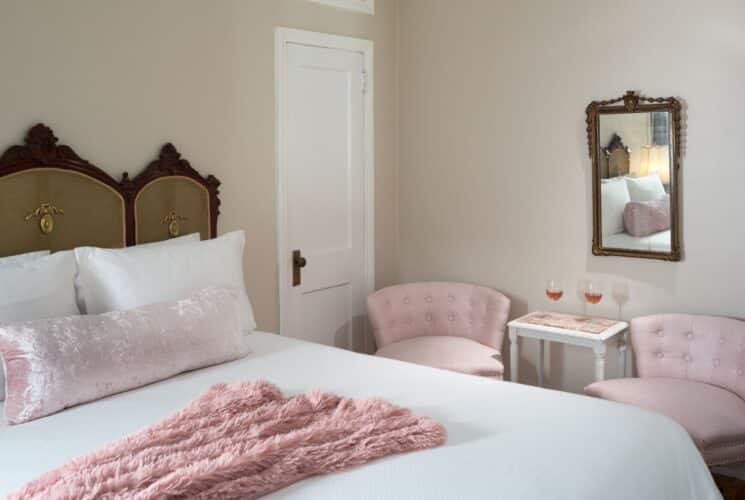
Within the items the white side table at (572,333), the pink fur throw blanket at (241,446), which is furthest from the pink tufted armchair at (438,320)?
the pink fur throw blanket at (241,446)

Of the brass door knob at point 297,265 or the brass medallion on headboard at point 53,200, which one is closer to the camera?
the brass medallion on headboard at point 53,200

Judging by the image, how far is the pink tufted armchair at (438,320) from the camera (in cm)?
390

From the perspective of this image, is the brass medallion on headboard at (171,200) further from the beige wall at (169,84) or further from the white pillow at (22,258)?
the white pillow at (22,258)

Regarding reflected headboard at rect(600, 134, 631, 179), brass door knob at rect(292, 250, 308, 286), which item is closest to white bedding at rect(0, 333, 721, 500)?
brass door knob at rect(292, 250, 308, 286)

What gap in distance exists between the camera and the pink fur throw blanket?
5.72ft

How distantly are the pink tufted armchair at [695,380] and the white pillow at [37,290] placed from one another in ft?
7.14

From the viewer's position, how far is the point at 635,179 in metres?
3.62

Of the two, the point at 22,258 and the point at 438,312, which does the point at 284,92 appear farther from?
the point at 22,258

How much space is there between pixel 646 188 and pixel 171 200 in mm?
2143

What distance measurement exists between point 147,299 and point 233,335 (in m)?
0.33

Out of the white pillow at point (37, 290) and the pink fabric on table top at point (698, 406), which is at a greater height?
the white pillow at point (37, 290)

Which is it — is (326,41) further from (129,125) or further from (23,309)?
(23,309)

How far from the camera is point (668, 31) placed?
351cm

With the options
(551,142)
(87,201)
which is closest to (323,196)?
(551,142)
